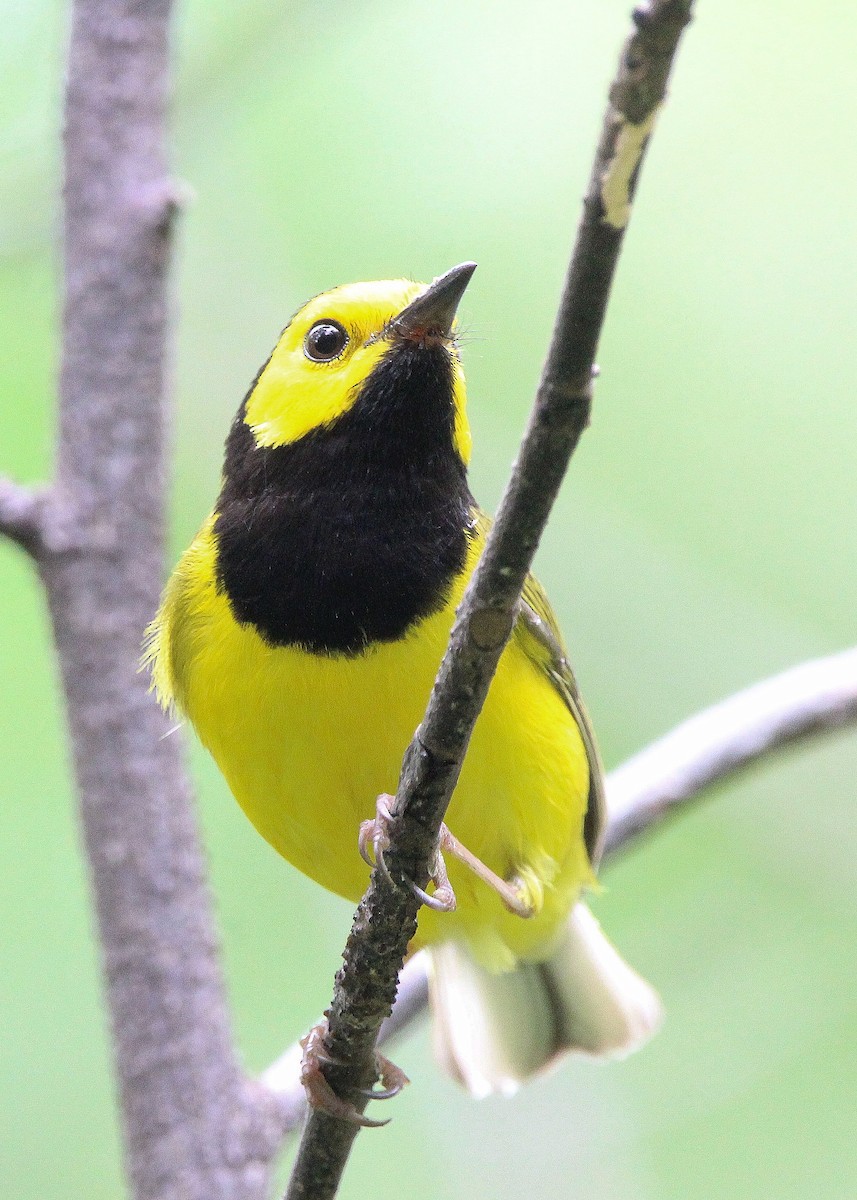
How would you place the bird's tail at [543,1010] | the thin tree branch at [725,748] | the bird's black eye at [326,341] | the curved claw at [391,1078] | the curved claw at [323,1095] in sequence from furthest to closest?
the bird's tail at [543,1010] < the thin tree branch at [725,748] < the bird's black eye at [326,341] < the curved claw at [391,1078] < the curved claw at [323,1095]

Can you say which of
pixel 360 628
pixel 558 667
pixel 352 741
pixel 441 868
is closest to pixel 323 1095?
pixel 441 868

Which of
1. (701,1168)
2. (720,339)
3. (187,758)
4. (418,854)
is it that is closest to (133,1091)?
(187,758)

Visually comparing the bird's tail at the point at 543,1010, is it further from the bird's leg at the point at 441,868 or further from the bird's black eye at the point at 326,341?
the bird's black eye at the point at 326,341

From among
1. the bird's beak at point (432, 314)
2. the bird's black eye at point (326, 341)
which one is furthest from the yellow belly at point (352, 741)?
the bird's beak at point (432, 314)

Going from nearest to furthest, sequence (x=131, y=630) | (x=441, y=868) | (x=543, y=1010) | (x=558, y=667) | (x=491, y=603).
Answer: (x=491, y=603)
(x=441, y=868)
(x=558, y=667)
(x=131, y=630)
(x=543, y=1010)

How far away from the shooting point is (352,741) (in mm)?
3176

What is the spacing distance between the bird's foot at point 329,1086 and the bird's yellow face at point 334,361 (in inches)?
60.8

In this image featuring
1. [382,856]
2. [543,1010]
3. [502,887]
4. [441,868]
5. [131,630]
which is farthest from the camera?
[543,1010]

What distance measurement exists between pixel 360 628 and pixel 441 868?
2.55 ft

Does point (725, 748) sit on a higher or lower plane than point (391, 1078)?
higher

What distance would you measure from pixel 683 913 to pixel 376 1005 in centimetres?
274

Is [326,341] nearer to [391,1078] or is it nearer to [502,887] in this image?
[502,887]

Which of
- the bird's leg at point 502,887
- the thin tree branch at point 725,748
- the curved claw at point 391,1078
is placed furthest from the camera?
the thin tree branch at point 725,748

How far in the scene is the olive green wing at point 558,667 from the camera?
3617 mm
